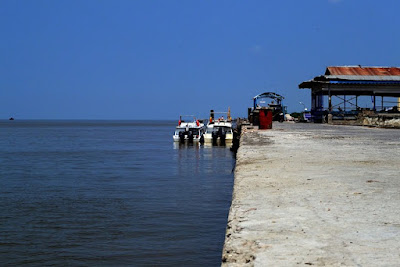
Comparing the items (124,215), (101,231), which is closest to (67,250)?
(101,231)

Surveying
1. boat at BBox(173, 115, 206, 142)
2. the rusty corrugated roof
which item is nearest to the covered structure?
the rusty corrugated roof

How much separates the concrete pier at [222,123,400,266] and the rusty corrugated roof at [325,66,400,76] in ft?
142

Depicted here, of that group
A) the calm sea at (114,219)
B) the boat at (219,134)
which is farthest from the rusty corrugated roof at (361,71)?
the calm sea at (114,219)

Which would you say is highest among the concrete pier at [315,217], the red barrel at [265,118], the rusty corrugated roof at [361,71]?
the rusty corrugated roof at [361,71]

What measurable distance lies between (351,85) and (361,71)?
156 inches

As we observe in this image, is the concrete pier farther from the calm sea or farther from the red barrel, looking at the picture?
the red barrel

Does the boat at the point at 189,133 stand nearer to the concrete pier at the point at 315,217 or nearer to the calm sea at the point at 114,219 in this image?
the calm sea at the point at 114,219

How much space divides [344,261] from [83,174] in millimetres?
18285

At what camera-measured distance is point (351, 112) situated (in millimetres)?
48875

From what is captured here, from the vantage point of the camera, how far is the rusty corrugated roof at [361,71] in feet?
167

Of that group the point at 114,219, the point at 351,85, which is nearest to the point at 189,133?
the point at 351,85

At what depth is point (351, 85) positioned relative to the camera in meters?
48.4

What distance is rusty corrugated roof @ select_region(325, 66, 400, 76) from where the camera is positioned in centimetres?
5084

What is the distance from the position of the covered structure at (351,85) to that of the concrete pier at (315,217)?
40.2 m
